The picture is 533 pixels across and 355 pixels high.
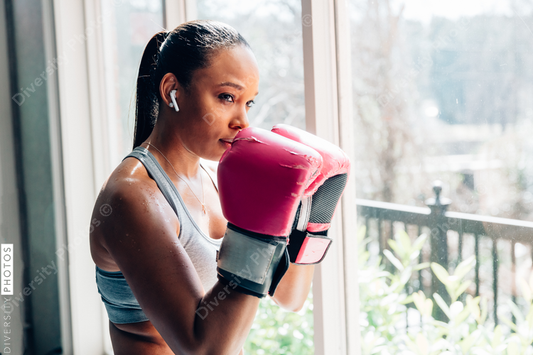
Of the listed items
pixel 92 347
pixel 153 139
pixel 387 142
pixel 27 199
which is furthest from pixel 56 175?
pixel 387 142

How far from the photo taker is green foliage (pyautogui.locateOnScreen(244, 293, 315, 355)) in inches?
68.6

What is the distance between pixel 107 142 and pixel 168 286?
203 cm

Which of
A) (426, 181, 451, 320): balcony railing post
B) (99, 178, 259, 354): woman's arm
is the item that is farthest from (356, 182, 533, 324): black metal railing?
(99, 178, 259, 354): woman's arm

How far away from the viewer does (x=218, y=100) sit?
836mm

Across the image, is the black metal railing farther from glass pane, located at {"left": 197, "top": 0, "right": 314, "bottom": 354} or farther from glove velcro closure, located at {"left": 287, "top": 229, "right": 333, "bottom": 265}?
glass pane, located at {"left": 197, "top": 0, "right": 314, "bottom": 354}

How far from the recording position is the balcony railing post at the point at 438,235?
1.06m

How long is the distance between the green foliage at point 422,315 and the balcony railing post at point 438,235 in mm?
14

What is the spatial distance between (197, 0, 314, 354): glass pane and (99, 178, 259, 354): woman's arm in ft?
3.18

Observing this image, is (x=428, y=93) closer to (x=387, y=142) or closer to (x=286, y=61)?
(x=387, y=142)

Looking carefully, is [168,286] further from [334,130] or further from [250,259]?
[334,130]

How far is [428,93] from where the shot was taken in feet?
3.54

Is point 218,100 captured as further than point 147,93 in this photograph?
No

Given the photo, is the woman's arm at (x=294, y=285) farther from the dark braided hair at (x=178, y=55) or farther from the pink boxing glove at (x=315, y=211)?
the dark braided hair at (x=178, y=55)

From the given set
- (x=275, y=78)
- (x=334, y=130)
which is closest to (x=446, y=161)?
(x=334, y=130)
